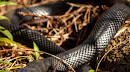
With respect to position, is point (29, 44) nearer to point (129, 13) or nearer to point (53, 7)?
point (53, 7)

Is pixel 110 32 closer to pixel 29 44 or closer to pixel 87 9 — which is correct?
pixel 87 9

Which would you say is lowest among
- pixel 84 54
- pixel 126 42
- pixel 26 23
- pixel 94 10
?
pixel 84 54

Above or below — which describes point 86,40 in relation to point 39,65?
above

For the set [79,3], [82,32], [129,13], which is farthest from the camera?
[79,3]

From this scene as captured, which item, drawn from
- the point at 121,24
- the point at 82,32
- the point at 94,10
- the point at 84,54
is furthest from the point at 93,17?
the point at 84,54

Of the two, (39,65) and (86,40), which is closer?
(39,65)

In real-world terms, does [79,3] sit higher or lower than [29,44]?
higher

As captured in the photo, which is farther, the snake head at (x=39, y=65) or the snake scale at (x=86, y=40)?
the snake scale at (x=86, y=40)

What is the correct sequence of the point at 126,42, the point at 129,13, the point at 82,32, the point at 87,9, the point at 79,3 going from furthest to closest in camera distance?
the point at 79,3
the point at 87,9
the point at 82,32
the point at 129,13
the point at 126,42

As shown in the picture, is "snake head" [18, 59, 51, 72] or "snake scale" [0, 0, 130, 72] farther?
"snake scale" [0, 0, 130, 72]

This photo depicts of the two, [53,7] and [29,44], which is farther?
[53,7]
